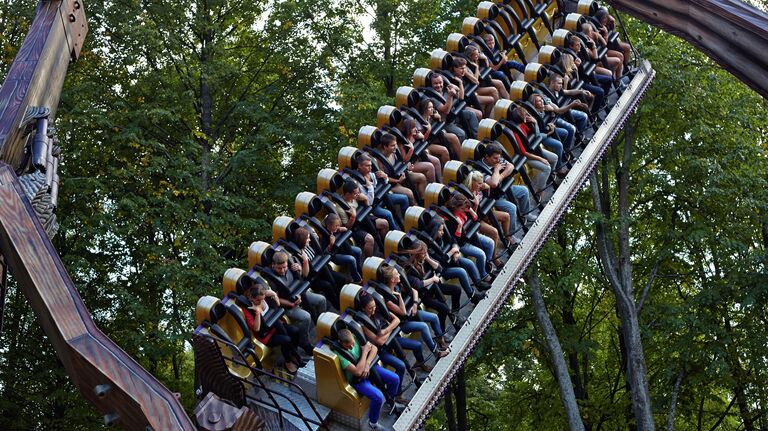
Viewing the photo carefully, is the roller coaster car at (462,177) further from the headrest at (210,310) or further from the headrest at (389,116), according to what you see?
the headrest at (210,310)

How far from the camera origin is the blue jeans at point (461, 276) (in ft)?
32.8

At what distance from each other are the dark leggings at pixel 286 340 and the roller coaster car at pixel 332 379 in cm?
68

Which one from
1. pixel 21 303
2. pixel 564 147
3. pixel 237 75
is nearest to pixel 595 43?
pixel 564 147

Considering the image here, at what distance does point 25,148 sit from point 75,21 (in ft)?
3.03

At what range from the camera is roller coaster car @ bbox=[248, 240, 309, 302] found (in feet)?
30.3

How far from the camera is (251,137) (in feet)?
62.2

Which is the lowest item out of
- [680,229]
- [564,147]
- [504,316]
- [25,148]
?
[25,148]

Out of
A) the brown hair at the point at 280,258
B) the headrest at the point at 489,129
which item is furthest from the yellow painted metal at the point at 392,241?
the headrest at the point at 489,129

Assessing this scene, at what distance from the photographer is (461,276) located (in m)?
9.99

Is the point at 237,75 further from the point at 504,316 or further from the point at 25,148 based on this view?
the point at 25,148

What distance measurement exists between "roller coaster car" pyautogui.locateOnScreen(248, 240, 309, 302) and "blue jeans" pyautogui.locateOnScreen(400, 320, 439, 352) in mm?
1057

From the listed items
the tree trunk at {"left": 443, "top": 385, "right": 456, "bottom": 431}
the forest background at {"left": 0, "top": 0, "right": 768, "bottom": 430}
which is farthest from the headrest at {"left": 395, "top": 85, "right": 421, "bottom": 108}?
the tree trunk at {"left": 443, "top": 385, "right": 456, "bottom": 431}

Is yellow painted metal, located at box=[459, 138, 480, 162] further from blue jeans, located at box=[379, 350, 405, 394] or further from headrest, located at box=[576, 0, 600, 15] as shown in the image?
headrest, located at box=[576, 0, 600, 15]

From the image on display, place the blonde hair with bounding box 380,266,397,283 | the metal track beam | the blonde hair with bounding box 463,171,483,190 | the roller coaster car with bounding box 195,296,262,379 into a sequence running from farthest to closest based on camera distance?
the blonde hair with bounding box 463,171,483,190 < the blonde hair with bounding box 380,266,397,283 < the metal track beam < the roller coaster car with bounding box 195,296,262,379
